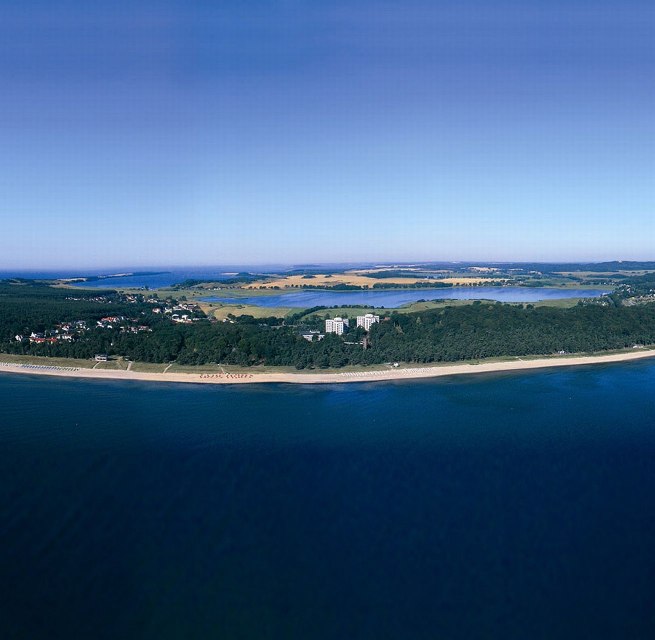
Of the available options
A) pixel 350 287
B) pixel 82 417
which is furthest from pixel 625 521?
pixel 350 287

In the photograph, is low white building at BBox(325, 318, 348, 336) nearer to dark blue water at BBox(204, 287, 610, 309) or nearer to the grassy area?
the grassy area

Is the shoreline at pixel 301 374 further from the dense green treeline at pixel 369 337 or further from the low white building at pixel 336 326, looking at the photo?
the low white building at pixel 336 326

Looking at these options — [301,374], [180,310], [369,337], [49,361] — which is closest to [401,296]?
[180,310]

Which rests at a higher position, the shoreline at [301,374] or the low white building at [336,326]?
the low white building at [336,326]

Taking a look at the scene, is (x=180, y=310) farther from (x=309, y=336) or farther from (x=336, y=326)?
(x=336, y=326)

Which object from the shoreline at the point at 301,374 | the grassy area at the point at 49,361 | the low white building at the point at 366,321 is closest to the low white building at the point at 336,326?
the low white building at the point at 366,321
